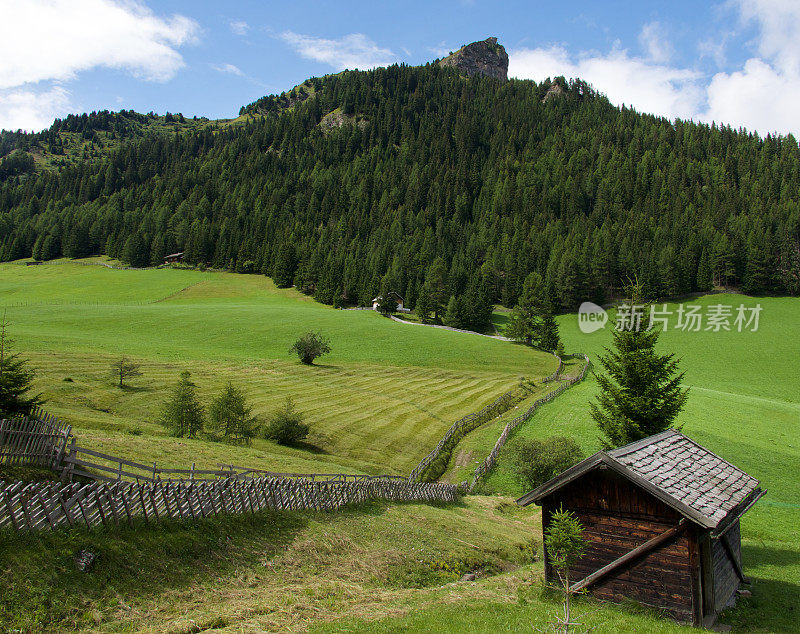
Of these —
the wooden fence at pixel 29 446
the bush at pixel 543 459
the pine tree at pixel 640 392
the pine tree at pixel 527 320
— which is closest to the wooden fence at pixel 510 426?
the bush at pixel 543 459

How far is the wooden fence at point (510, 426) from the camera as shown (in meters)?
35.0

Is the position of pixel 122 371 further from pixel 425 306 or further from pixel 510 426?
pixel 425 306

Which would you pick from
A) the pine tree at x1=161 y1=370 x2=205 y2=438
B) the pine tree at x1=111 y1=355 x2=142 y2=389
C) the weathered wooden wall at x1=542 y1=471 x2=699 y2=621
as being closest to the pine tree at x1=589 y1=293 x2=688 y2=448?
the weathered wooden wall at x1=542 y1=471 x2=699 y2=621

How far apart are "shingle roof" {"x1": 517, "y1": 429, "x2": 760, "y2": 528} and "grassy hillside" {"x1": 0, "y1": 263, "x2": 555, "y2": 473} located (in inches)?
727

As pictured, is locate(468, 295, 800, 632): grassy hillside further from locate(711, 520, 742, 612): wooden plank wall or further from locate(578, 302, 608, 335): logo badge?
locate(578, 302, 608, 335): logo badge

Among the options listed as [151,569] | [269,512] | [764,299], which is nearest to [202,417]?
Answer: [269,512]

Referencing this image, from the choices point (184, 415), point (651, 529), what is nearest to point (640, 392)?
point (651, 529)

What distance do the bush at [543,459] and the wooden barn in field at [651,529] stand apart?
45.3 feet

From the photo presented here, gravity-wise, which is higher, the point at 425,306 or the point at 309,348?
the point at 425,306

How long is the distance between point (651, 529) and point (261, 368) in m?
52.9

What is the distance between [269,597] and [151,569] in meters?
2.87

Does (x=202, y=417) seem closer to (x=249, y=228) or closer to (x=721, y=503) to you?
(x=721, y=503)

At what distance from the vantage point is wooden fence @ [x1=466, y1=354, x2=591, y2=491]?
35.0m

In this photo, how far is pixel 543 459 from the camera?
3009 centimetres
